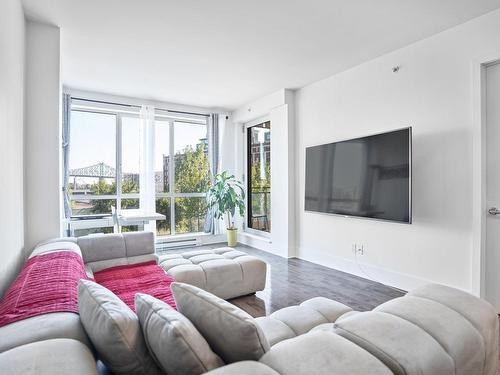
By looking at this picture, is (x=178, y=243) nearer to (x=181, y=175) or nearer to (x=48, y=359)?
(x=181, y=175)

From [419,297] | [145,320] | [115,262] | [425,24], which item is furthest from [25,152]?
[425,24]

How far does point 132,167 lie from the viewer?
206 inches

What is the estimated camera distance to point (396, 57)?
330 centimetres

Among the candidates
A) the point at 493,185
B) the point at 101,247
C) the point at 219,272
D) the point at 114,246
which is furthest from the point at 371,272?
the point at 101,247

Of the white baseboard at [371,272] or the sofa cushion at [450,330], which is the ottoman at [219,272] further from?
the sofa cushion at [450,330]

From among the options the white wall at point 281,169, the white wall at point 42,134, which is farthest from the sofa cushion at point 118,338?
the white wall at point 281,169

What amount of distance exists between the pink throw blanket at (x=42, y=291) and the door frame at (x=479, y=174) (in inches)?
121

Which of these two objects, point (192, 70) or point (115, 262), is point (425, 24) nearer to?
point (192, 70)

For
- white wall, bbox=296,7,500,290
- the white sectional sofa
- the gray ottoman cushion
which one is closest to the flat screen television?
white wall, bbox=296,7,500,290

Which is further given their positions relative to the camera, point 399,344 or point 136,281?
point 136,281

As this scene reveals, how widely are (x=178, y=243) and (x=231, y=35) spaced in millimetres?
3741

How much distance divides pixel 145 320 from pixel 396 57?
140 inches

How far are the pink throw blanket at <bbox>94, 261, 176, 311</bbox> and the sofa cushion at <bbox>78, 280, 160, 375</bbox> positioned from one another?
944mm

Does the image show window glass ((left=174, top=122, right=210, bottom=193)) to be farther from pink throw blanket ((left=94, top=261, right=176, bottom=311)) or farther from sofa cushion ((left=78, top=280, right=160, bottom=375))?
sofa cushion ((left=78, top=280, right=160, bottom=375))
